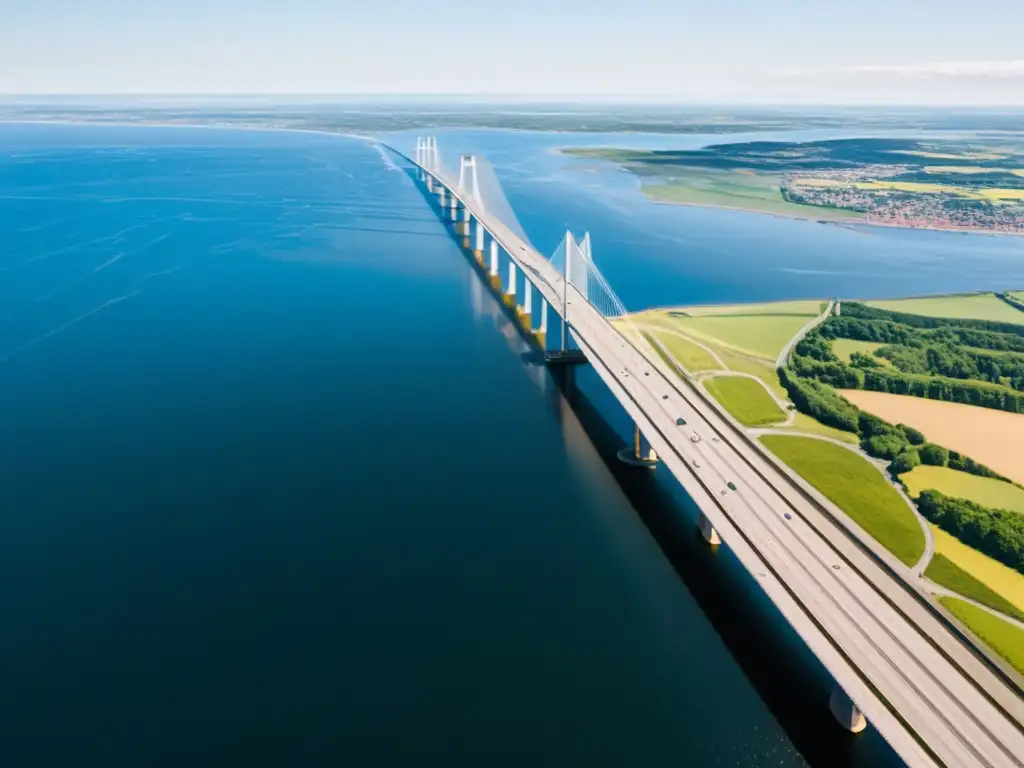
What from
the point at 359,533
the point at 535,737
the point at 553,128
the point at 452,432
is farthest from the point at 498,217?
the point at 553,128

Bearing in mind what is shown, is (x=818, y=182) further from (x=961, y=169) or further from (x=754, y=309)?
(x=754, y=309)

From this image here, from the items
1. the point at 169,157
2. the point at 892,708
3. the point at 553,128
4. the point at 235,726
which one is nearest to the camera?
the point at 892,708

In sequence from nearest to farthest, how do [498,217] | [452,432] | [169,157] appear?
[452,432], [498,217], [169,157]

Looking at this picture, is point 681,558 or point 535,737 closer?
point 535,737

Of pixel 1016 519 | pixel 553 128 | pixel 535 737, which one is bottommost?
pixel 535 737

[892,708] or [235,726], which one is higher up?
[892,708]

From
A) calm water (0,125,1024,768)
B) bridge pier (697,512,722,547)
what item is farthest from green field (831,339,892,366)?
bridge pier (697,512,722,547)

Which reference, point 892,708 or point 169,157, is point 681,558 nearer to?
point 892,708
